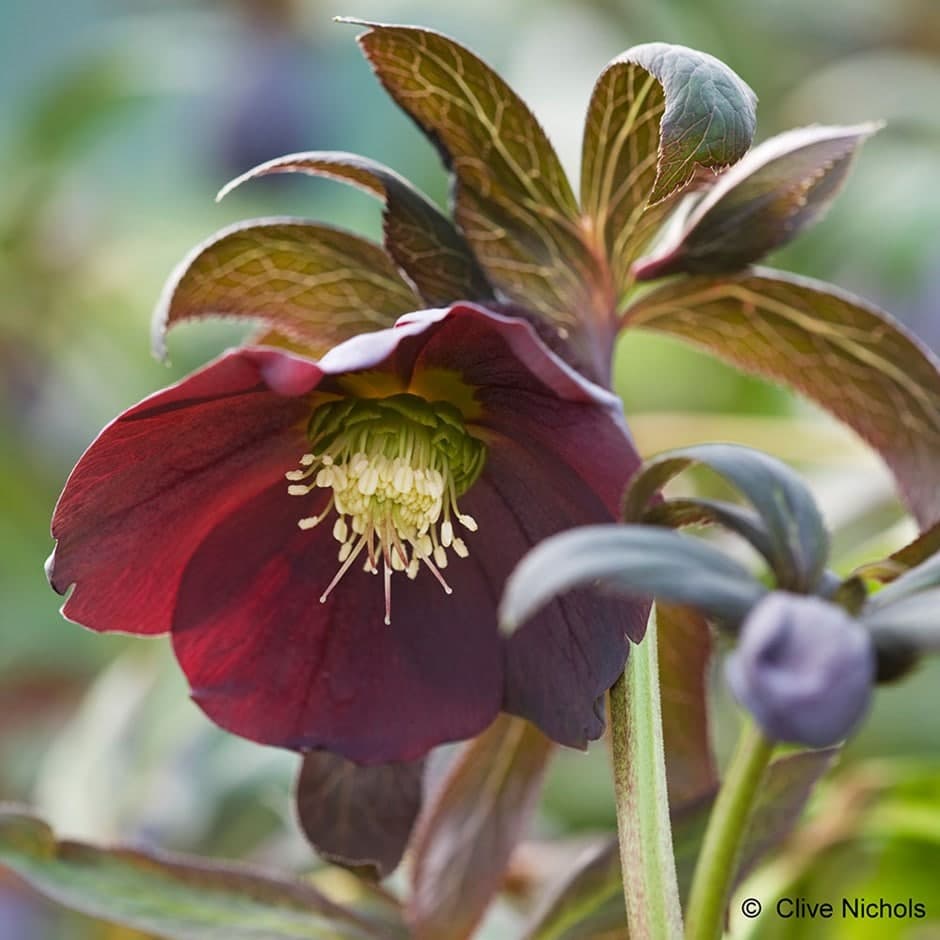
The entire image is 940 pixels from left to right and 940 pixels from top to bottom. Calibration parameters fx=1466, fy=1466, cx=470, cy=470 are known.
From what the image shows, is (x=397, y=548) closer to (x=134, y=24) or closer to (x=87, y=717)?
(x=87, y=717)

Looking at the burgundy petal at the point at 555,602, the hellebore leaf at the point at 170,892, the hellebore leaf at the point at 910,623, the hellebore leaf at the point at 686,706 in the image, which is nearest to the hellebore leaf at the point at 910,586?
the hellebore leaf at the point at 910,623

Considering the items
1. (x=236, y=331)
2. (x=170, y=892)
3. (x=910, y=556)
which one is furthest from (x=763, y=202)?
(x=236, y=331)

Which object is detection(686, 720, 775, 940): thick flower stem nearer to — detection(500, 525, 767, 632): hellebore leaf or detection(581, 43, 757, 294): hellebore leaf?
detection(500, 525, 767, 632): hellebore leaf

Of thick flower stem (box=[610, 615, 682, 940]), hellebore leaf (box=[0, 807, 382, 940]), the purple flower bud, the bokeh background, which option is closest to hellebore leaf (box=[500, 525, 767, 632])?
the purple flower bud

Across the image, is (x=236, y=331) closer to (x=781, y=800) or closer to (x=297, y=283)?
(x=297, y=283)

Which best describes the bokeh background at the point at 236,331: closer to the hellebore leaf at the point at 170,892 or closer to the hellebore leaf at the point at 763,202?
the hellebore leaf at the point at 170,892

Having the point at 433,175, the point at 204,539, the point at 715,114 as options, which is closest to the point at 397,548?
the point at 204,539
